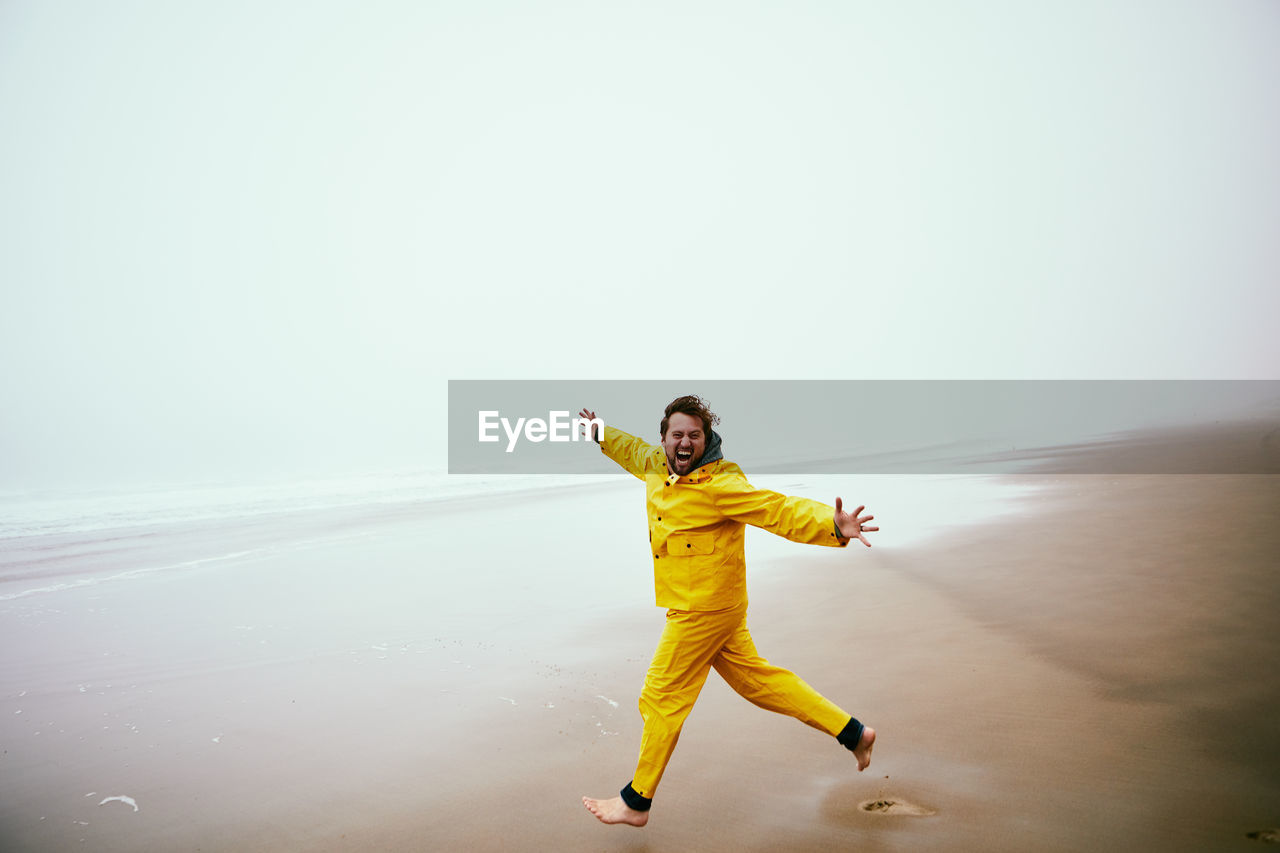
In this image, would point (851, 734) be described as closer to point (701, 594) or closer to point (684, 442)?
point (701, 594)

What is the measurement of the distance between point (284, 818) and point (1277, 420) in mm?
33772

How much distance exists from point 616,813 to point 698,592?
1028 millimetres

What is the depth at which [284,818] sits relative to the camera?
3.66 metres

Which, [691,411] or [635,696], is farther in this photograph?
[635,696]

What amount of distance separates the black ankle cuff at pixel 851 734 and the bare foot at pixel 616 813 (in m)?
0.97

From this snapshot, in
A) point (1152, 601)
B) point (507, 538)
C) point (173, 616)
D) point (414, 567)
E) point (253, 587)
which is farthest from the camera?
point (507, 538)

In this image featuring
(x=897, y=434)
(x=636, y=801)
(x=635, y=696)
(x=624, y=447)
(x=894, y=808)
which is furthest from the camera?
(x=897, y=434)

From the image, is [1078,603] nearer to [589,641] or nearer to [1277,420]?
[589,641]

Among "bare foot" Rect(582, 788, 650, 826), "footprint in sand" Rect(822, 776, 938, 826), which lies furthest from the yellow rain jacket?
"footprint in sand" Rect(822, 776, 938, 826)

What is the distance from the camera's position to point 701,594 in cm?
336

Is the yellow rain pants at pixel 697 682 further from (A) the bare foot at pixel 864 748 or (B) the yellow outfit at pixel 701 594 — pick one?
(A) the bare foot at pixel 864 748

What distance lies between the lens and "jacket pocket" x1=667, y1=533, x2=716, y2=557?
3.37m

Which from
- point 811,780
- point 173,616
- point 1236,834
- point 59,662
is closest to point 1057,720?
point 1236,834

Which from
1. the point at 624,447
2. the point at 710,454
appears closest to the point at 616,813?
the point at 710,454
